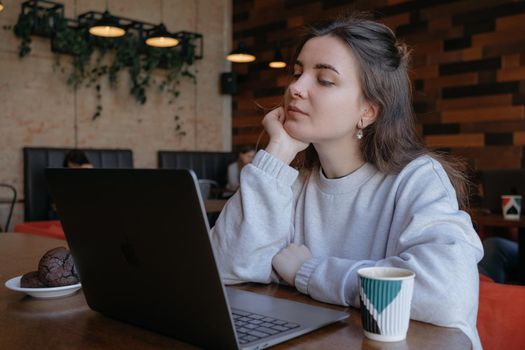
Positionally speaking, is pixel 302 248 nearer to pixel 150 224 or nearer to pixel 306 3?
pixel 150 224

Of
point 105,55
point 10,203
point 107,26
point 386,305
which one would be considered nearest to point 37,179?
point 10,203

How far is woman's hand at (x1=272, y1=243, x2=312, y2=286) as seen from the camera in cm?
116

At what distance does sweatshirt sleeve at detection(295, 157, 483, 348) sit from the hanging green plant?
5462 mm

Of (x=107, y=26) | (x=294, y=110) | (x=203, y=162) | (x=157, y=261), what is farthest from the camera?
(x=203, y=162)

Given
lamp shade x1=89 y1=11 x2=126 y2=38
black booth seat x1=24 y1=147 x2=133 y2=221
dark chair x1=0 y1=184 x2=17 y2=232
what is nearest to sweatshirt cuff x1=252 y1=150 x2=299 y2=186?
lamp shade x1=89 y1=11 x2=126 y2=38

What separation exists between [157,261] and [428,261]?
480 mm

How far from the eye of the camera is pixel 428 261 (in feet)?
3.21

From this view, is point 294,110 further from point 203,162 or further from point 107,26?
point 203,162

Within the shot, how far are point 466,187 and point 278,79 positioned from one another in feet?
20.0

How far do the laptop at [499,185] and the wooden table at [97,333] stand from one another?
2981 mm

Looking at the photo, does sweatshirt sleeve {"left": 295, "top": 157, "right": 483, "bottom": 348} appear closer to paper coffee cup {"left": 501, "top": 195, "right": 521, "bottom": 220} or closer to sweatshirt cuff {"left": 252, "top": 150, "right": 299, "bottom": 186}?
sweatshirt cuff {"left": 252, "top": 150, "right": 299, "bottom": 186}

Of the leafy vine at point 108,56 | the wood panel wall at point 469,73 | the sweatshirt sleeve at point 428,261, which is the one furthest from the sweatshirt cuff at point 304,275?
the leafy vine at point 108,56

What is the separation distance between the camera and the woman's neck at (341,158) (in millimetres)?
1361

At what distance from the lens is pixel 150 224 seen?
75cm
